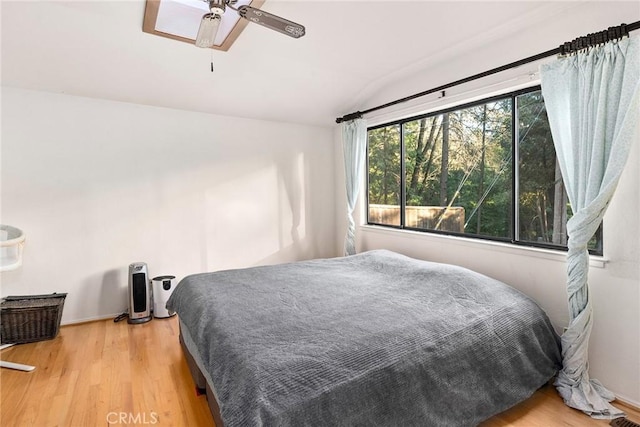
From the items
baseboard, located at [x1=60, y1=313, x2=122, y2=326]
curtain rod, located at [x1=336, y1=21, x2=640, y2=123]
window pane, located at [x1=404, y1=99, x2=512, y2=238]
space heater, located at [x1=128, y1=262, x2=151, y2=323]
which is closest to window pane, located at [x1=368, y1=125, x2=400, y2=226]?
window pane, located at [x1=404, y1=99, x2=512, y2=238]

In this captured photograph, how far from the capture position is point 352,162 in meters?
4.21

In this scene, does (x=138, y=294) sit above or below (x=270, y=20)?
below

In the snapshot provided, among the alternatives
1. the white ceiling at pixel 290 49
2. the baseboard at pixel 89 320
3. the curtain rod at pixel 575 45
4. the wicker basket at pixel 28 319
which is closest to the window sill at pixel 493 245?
the curtain rod at pixel 575 45

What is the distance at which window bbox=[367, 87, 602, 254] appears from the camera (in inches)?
101

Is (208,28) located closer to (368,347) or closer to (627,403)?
(368,347)

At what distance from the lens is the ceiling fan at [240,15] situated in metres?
→ 1.68

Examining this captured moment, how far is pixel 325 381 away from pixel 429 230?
7.98 feet

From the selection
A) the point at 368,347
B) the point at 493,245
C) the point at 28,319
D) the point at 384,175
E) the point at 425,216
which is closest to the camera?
the point at 368,347

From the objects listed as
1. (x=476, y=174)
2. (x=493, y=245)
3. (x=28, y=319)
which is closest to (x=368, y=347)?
(x=493, y=245)

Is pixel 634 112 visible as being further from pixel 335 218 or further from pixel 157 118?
pixel 157 118

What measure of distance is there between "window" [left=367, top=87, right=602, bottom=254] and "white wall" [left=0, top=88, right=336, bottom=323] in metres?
1.22

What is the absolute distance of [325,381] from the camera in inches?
55.2

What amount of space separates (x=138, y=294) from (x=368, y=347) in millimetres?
2736

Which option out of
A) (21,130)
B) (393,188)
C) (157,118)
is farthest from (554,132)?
(21,130)
